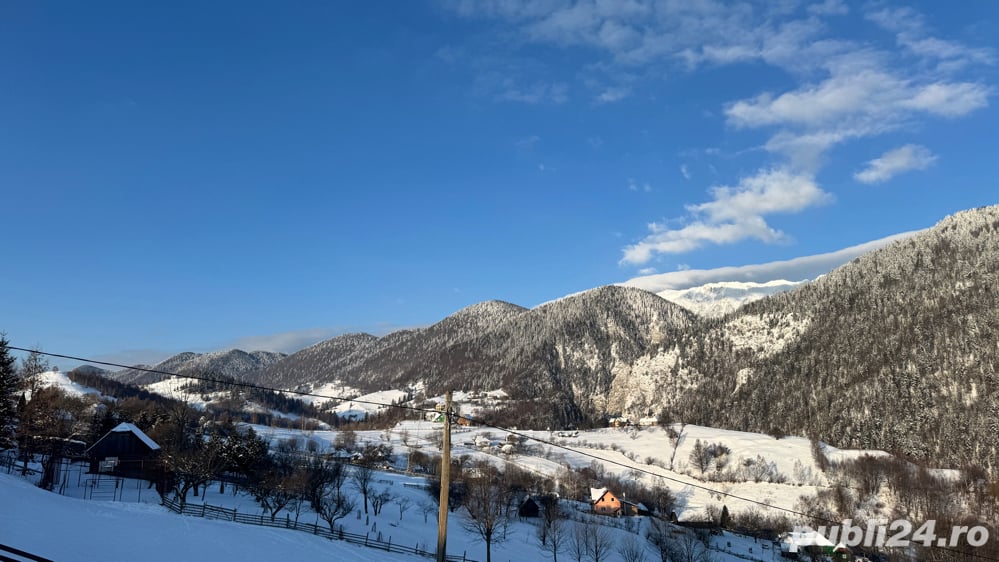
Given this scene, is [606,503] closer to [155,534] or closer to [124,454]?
[124,454]

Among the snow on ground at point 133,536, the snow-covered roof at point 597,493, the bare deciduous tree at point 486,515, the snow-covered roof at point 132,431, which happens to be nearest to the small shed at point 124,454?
the snow-covered roof at point 132,431

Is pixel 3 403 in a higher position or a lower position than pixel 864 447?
higher

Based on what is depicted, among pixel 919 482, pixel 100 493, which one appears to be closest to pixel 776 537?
pixel 919 482

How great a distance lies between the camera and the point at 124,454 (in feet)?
221

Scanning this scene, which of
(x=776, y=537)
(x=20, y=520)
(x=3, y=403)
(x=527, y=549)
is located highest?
(x=3, y=403)

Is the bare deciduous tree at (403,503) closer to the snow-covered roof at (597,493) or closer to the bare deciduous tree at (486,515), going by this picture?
the bare deciduous tree at (486,515)

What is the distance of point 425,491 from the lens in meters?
100

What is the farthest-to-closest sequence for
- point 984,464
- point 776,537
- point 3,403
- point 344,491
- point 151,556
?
point 984,464 < point 776,537 < point 344,491 < point 3,403 < point 151,556

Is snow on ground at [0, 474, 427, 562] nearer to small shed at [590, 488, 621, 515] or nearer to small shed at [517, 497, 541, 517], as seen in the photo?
small shed at [517, 497, 541, 517]

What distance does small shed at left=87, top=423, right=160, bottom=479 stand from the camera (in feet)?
218

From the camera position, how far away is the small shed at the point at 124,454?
66.4 metres

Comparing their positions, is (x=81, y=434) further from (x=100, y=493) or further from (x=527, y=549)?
(x=527, y=549)

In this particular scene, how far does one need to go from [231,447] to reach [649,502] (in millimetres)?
83598

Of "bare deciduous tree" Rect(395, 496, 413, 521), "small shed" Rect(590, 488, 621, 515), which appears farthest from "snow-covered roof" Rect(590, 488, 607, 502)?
"bare deciduous tree" Rect(395, 496, 413, 521)
